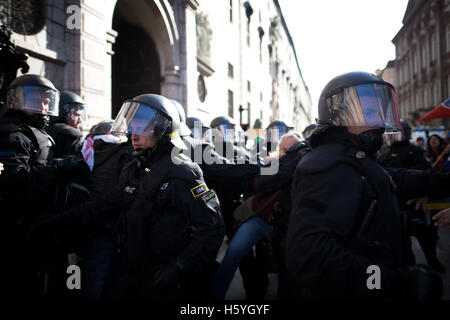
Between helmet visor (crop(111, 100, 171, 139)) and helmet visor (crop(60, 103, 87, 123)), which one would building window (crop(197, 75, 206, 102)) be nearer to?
helmet visor (crop(60, 103, 87, 123))

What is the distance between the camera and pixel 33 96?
277 cm

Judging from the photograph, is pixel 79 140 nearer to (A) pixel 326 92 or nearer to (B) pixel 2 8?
(A) pixel 326 92

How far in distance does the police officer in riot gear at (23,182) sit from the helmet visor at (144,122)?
27.1 inches

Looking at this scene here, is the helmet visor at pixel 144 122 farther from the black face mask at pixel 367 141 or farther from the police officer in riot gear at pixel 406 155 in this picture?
the police officer in riot gear at pixel 406 155

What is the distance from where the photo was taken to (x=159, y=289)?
175 cm

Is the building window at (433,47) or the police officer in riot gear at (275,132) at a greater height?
the building window at (433,47)

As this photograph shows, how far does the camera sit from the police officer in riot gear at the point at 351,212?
126cm

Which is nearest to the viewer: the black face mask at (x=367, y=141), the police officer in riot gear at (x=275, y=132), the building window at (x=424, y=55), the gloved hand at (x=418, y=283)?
the gloved hand at (x=418, y=283)

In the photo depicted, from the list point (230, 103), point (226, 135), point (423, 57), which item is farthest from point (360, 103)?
point (423, 57)

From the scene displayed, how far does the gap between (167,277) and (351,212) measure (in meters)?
1.05

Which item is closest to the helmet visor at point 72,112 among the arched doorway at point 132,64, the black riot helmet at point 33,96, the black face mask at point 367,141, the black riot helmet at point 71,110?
the black riot helmet at point 71,110

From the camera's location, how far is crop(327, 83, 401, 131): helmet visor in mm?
Result: 1638
